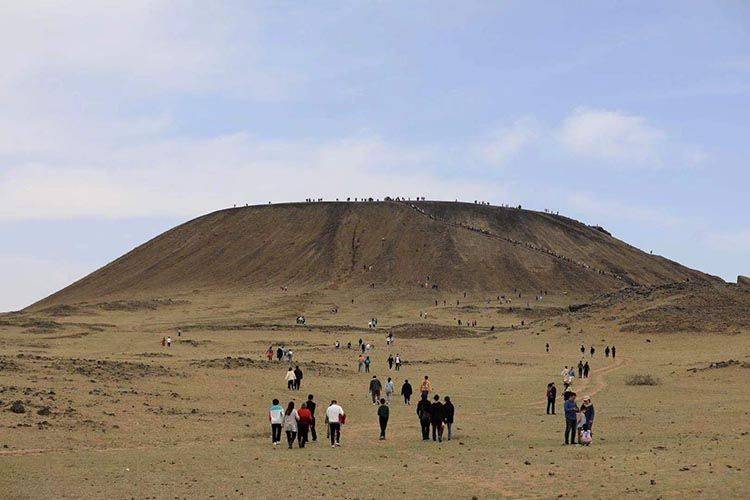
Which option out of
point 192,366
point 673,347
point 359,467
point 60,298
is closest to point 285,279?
point 60,298

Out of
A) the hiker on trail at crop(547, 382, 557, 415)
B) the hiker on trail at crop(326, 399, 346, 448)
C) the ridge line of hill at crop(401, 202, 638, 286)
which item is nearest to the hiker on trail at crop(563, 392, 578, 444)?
the hiker on trail at crop(326, 399, 346, 448)

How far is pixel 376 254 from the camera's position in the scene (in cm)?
13750

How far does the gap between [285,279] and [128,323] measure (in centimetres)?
4142

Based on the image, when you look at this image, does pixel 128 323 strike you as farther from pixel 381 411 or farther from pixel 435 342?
pixel 381 411

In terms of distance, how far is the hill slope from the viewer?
427 feet

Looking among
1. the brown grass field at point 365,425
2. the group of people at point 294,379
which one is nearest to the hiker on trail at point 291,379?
the group of people at point 294,379

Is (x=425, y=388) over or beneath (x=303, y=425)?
over

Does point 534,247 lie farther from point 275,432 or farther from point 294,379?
point 275,432

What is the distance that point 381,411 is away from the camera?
23281 mm

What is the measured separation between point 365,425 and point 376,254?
110m

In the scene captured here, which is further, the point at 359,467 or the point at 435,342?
the point at 435,342

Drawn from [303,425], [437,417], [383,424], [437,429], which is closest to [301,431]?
[303,425]

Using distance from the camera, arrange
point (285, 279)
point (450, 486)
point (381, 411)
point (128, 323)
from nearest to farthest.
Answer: point (450, 486), point (381, 411), point (128, 323), point (285, 279)

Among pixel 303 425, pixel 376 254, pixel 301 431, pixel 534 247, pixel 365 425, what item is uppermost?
pixel 534 247
